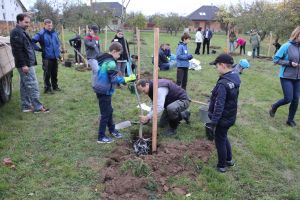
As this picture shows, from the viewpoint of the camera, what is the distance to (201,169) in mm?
4496

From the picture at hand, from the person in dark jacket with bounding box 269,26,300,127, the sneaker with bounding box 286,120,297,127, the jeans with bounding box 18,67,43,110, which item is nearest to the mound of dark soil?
the person in dark jacket with bounding box 269,26,300,127

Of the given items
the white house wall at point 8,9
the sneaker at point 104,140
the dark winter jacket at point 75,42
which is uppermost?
the white house wall at point 8,9

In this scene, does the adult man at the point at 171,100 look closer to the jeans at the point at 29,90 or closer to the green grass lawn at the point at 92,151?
the green grass lawn at the point at 92,151

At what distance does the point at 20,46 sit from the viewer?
6.17 meters

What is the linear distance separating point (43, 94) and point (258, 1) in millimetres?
27125

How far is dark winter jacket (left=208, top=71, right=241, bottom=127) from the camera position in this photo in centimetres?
393

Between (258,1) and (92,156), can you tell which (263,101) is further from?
(258,1)

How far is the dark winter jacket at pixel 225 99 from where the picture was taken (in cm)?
393

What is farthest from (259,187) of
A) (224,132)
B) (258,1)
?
(258,1)

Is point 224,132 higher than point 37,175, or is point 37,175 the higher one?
point 224,132

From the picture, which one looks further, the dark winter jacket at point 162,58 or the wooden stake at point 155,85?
the dark winter jacket at point 162,58

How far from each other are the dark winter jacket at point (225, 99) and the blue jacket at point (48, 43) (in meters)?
5.21

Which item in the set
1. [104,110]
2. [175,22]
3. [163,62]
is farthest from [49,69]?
[175,22]

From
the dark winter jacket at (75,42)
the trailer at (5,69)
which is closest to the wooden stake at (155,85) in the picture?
the trailer at (5,69)
